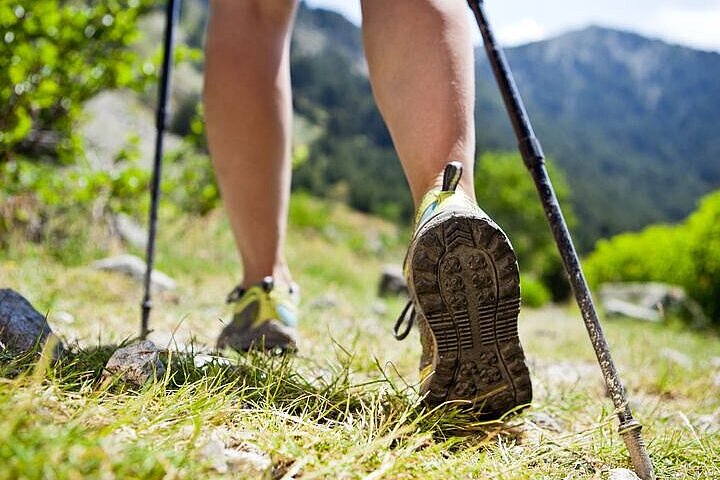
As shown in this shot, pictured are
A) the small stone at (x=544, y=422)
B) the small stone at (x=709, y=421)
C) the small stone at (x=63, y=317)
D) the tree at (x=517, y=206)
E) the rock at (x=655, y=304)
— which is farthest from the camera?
the tree at (x=517, y=206)

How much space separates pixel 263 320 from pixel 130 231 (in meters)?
3.02

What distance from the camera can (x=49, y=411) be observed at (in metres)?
0.59

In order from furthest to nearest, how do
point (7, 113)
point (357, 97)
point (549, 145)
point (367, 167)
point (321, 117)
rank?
1. point (549, 145)
2. point (357, 97)
3. point (321, 117)
4. point (367, 167)
5. point (7, 113)

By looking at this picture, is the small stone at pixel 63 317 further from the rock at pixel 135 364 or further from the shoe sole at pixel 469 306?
the shoe sole at pixel 469 306

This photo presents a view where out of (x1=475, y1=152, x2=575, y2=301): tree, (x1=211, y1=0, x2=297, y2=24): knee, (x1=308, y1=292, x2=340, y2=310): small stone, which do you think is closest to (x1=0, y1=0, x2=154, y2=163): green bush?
(x1=308, y1=292, x2=340, y2=310): small stone

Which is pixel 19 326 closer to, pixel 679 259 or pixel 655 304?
pixel 655 304

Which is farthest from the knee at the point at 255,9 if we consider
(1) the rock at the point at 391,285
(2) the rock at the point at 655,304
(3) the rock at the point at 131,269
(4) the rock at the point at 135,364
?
(2) the rock at the point at 655,304

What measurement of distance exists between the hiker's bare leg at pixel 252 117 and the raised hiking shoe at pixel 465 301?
479mm

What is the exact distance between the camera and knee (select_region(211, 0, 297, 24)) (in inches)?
47.2

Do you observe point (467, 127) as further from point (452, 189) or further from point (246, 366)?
point (246, 366)

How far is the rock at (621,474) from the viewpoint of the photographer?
72cm

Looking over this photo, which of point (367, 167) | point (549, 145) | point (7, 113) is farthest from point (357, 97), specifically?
point (7, 113)

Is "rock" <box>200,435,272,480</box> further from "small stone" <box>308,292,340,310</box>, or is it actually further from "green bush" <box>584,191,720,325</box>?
"green bush" <box>584,191,720,325</box>

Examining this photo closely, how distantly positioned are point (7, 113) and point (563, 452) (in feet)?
9.12
